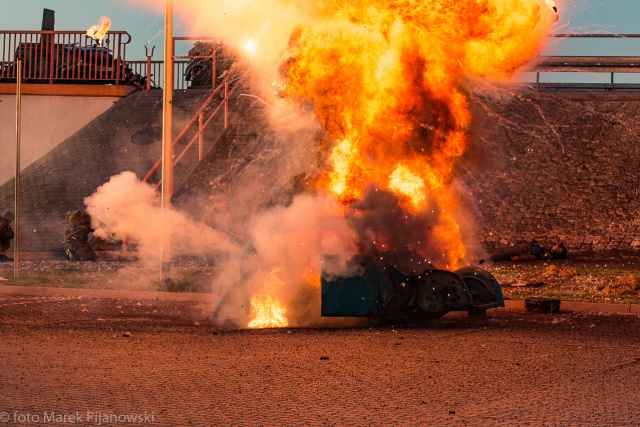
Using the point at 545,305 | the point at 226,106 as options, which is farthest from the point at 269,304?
the point at 226,106

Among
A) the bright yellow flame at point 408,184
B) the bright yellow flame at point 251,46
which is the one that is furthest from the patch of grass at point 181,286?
the bright yellow flame at point 408,184

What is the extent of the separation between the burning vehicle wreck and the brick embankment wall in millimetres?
10697

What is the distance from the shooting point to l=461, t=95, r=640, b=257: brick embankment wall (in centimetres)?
2281

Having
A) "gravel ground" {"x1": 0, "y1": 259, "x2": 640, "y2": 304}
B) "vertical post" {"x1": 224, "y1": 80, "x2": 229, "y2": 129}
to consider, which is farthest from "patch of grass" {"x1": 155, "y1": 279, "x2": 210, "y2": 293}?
"vertical post" {"x1": 224, "y1": 80, "x2": 229, "y2": 129}

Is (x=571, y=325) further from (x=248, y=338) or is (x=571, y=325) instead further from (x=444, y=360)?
(x=248, y=338)

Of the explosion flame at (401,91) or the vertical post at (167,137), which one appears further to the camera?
the vertical post at (167,137)

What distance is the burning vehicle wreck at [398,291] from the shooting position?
419 inches

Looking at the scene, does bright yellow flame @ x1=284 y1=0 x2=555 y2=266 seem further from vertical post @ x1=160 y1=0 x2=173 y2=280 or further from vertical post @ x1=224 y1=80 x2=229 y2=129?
vertical post @ x1=224 y1=80 x2=229 y2=129

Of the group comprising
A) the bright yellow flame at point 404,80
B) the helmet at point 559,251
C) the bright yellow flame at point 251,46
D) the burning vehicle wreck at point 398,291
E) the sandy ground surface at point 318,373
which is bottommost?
the sandy ground surface at point 318,373

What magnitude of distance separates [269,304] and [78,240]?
10.7 m

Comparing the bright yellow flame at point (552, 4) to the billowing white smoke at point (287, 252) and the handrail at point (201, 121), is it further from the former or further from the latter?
the handrail at point (201, 121)

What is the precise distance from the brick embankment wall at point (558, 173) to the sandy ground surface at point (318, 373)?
1109 cm

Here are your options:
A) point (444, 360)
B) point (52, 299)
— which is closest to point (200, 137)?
point (52, 299)

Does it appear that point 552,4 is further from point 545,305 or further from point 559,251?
point 559,251
